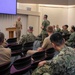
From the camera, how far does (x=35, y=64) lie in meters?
3.79

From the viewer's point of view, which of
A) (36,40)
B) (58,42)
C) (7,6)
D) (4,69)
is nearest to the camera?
(58,42)

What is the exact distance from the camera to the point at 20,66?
3.42m

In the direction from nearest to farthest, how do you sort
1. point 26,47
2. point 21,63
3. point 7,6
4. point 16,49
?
point 21,63 < point 16,49 < point 26,47 < point 7,6

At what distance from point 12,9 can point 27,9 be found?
5.27 meters

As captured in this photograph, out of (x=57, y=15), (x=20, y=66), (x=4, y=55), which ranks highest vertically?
(x=57, y=15)

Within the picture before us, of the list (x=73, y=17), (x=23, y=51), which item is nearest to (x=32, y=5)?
(x=73, y=17)

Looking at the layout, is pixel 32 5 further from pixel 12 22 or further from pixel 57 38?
pixel 57 38

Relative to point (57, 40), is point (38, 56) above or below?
below

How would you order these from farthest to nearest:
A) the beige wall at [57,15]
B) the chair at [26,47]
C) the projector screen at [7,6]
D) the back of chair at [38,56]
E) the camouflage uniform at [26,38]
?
1. the beige wall at [57,15]
2. the projector screen at [7,6]
3. the camouflage uniform at [26,38]
4. the chair at [26,47]
5. the back of chair at [38,56]

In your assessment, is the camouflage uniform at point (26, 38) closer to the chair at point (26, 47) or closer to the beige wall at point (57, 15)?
the chair at point (26, 47)

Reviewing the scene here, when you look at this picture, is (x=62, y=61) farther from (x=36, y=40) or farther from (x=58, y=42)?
(x=36, y=40)

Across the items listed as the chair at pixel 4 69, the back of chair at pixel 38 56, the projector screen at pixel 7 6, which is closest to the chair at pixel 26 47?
the back of chair at pixel 38 56

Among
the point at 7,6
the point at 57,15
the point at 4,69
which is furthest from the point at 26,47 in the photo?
the point at 57,15

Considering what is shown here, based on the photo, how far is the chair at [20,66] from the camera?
3.30 m
